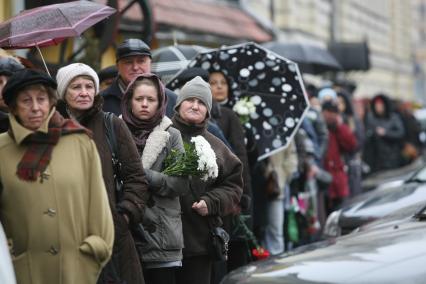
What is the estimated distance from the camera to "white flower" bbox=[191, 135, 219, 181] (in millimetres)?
7227

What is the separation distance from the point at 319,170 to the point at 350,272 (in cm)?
743

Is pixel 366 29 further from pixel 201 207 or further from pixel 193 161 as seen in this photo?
pixel 193 161

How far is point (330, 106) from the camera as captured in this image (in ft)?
48.7

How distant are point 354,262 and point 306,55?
10.4 meters

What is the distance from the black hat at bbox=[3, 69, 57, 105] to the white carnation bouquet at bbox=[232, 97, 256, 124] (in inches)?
170

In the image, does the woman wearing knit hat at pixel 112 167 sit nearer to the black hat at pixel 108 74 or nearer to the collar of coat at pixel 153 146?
the collar of coat at pixel 153 146

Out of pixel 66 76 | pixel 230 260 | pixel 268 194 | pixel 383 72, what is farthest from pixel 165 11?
pixel 383 72

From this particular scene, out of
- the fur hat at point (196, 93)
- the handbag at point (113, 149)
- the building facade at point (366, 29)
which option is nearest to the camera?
the handbag at point (113, 149)

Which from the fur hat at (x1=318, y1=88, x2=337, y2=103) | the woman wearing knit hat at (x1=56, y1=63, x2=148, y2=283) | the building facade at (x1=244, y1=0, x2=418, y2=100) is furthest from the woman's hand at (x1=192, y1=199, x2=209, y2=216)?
the building facade at (x1=244, y1=0, x2=418, y2=100)

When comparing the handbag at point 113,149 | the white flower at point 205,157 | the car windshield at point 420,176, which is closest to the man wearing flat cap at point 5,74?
the handbag at point 113,149

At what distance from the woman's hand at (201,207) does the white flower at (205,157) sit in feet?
0.72

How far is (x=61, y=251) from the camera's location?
234 inches

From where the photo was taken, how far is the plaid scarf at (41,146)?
5906mm

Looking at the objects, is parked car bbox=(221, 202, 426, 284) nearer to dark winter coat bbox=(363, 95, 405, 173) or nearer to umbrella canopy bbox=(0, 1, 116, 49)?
umbrella canopy bbox=(0, 1, 116, 49)
